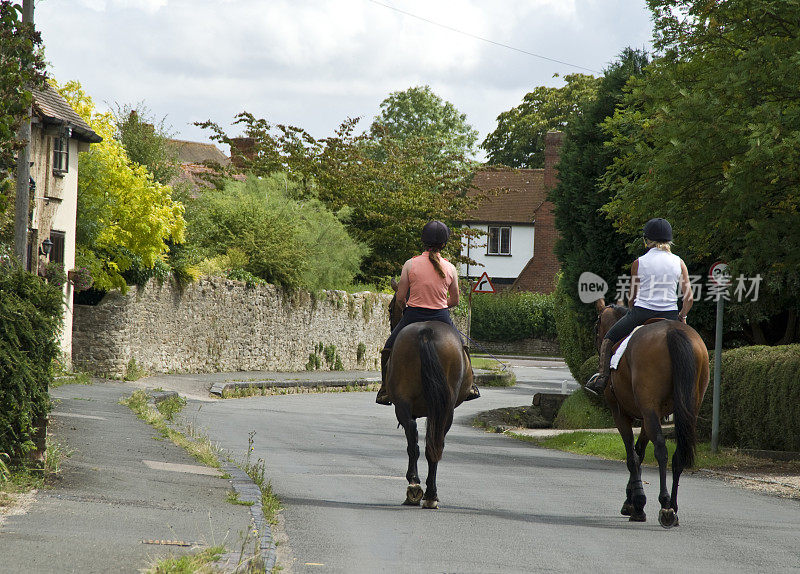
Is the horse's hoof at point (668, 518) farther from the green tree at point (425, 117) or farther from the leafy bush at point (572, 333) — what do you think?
the green tree at point (425, 117)

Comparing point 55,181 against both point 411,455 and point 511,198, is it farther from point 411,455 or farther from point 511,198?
point 511,198

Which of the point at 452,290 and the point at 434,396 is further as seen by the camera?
the point at 452,290

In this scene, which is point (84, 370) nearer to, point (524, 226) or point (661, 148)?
point (661, 148)

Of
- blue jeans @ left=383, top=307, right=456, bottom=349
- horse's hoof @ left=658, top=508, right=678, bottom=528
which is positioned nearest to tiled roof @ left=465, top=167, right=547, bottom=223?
blue jeans @ left=383, top=307, right=456, bottom=349

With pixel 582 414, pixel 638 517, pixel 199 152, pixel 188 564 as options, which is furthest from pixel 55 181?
pixel 199 152

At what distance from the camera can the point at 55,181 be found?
92.9ft

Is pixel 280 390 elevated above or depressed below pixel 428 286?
below

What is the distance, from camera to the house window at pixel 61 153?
92.5ft

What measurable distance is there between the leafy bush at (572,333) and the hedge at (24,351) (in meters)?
16.2

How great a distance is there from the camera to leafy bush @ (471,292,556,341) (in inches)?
2655

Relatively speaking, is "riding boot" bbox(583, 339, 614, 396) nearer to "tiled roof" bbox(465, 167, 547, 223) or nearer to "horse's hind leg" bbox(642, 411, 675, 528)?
"horse's hind leg" bbox(642, 411, 675, 528)

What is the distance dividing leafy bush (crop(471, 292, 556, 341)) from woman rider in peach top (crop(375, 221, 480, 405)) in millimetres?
56639

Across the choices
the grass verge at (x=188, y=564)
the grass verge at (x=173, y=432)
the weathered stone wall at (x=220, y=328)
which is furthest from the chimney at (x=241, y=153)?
the grass verge at (x=188, y=564)

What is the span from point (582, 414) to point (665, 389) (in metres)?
14.7
